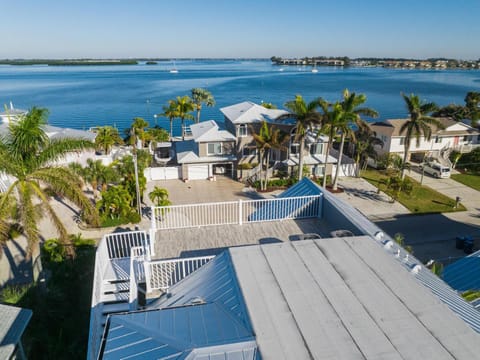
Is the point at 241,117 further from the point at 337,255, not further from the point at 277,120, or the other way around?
the point at 337,255

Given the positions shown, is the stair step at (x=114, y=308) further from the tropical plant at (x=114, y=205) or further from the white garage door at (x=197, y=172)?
the white garage door at (x=197, y=172)

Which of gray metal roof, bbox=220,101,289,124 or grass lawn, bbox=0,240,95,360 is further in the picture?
gray metal roof, bbox=220,101,289,124

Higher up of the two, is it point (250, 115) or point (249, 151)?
point (250, 115)

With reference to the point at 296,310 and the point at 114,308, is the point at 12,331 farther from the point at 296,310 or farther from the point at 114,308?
the point at 296,310

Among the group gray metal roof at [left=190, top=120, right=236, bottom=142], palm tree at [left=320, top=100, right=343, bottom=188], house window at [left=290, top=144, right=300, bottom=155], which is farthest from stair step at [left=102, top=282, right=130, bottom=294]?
house window at [left=290, top=144, right=300, bottom=155]

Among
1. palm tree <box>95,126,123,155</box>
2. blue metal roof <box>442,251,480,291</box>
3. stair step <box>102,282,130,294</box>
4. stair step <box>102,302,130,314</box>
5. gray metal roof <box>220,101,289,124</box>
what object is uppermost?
gray metal roof <box>220,101,289,124</box>

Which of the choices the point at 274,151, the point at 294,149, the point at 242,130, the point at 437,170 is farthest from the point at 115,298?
the point at 437,170

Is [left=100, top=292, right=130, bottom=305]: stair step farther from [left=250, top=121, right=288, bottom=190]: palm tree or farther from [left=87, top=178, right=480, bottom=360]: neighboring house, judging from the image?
[left=250, top=121, right=288, bottom=190]: palm tree
